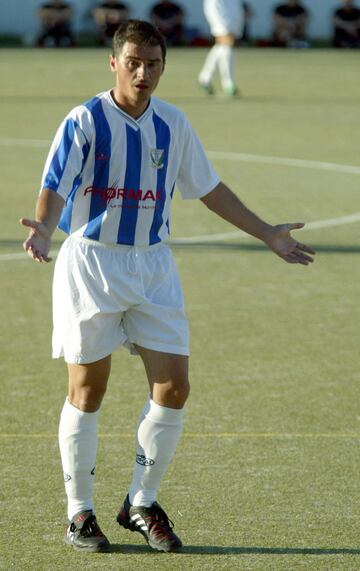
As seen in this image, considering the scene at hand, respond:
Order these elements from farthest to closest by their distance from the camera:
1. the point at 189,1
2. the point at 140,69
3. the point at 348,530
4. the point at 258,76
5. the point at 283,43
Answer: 1. the point at 189,1
2. the point at 283,43
3. the point at 258,76
4. the point at 348,530
5. the point at 140,69

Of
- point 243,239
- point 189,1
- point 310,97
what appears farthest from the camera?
point 189,1

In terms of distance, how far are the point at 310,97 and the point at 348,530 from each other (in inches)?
813

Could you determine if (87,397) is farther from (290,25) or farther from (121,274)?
(290,25)

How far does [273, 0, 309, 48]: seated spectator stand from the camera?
128ft

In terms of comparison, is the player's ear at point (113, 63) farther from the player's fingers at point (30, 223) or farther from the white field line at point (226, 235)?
the white field line at point (226, 235)

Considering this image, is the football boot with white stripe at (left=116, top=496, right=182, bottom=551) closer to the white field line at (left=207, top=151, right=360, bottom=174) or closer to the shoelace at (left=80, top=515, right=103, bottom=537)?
the shoelace at (left=80, top=515, right=103, bottom=537)

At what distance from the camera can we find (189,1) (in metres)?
42.3

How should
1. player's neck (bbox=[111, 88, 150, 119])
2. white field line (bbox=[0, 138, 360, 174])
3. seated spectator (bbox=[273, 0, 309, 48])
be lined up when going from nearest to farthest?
1. player's neck (bbox=[111, 88, 150, 119])
2. white field line (bbox=[0, 138, 360, 174])
3. seated spectator (bbox=[273, 0, 309, 48])

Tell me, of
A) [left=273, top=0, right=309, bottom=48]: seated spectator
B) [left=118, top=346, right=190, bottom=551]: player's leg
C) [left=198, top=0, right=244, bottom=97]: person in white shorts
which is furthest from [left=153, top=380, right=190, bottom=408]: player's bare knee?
[left=273, top=0, right=309, bottom=48]: seated spectator

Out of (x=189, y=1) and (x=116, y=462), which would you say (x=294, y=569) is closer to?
(x=116, y=462)

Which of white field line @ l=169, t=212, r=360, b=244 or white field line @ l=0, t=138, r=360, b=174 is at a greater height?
white field line @ l=169, t=212, r=360, b=244

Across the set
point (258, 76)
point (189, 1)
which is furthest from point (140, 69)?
point (189, 1)

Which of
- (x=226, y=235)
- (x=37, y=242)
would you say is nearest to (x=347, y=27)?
(x=226, y=235)

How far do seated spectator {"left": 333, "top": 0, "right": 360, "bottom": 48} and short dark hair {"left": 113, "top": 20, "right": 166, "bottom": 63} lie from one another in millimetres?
34482
